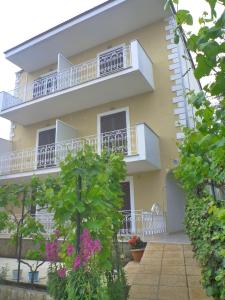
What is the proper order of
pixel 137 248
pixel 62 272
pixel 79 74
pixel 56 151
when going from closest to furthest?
1. pixel 62 272
2. pixel 137 248
3. pixel 56 151
4. pixel 79 74

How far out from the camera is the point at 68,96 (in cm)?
1087

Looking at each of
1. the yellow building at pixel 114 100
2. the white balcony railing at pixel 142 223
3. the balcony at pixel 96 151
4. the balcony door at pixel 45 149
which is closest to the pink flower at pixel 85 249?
the balcony at pixel 96 151

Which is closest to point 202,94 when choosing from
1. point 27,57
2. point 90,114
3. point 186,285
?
point 186,285

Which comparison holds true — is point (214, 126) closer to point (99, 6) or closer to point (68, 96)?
point (68, 96)

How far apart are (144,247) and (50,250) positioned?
3.96m

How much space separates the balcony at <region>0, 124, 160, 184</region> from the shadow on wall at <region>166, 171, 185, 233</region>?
1.06 meters

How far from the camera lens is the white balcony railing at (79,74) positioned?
11023mm

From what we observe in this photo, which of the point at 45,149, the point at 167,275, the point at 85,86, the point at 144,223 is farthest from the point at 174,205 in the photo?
the point at 45,149

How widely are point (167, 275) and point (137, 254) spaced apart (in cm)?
204

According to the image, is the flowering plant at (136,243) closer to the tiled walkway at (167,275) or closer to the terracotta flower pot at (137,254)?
the terracotta flower pot at (137,254)

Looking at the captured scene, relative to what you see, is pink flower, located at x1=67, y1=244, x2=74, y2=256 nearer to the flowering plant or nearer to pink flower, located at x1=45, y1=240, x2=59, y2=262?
pink flower, located at x1=45, y1=240, x2=59, y2=262

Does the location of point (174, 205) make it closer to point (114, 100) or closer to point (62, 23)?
point (114, 100)

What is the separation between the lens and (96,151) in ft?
31.1

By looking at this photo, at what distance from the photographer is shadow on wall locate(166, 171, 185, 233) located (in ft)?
30.3
